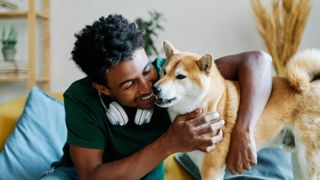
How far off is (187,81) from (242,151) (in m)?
0.25

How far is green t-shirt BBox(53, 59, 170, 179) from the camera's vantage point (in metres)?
1.23

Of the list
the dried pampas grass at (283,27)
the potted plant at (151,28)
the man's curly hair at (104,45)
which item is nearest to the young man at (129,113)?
the man's curly hair at (104,45)

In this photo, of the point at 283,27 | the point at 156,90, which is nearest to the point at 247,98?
the point at 156,90

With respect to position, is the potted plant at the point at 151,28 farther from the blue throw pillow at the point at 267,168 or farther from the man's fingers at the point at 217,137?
the man's fingers at the point at 217,137

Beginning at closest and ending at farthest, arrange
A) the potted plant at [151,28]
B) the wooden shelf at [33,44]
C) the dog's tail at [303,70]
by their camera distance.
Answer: the dog's tail at [303,70]
the potted plant at [151,28]
the wooden shelf at [33,44]

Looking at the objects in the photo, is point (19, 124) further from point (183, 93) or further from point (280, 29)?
point (280, 29)

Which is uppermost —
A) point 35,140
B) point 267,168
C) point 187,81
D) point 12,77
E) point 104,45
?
point 104,45

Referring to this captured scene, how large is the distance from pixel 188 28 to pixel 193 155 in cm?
144

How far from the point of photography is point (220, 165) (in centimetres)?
116

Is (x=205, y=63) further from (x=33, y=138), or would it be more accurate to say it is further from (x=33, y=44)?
(x=33, y=44)

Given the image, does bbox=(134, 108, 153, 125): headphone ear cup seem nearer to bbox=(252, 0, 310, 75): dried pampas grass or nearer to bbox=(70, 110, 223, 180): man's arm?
bbox=(70, 110, 223, 180): man's arm

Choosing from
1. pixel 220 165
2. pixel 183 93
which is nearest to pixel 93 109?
pixel 183 93

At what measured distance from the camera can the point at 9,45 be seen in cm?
258

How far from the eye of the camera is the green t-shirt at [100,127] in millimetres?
1227
